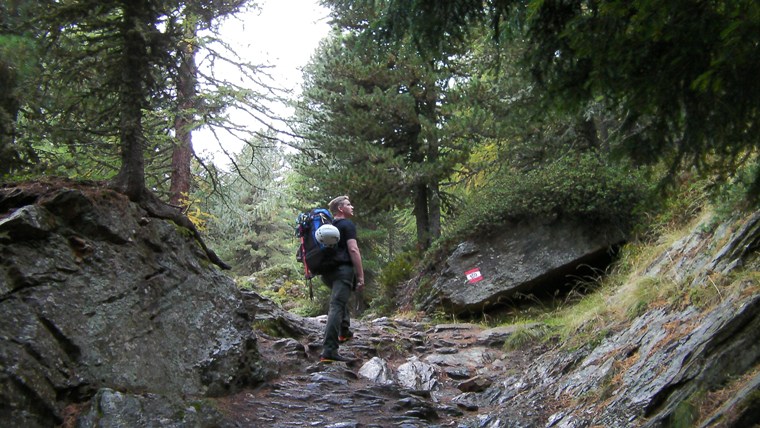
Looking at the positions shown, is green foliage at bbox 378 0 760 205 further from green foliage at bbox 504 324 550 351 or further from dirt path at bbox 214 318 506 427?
green foliage at bbox 504 324 550 351

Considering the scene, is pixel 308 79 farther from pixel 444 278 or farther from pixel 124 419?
pixel 124 419

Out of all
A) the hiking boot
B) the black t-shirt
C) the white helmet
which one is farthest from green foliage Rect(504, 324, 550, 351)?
the white helmet

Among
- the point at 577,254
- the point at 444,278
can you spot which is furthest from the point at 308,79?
the point at 577,254

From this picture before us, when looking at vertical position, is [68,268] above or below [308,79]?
below

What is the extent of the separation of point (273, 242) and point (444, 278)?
61.9ft

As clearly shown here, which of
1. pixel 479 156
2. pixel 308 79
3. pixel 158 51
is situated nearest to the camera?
pixel 158 51

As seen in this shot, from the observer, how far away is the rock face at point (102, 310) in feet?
13.1

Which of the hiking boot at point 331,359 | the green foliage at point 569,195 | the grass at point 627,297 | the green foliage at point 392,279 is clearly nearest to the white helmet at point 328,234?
the hiking boot at point 331,359

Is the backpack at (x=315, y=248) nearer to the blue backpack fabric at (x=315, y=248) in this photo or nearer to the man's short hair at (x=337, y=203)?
the blue backpack fabric at (x=315, y=248)

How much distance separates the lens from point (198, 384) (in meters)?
5.12

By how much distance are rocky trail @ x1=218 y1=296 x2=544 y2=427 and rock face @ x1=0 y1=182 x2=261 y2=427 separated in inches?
20.1

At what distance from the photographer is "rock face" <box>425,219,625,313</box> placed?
10.4m

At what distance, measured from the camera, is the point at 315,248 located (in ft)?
23.9

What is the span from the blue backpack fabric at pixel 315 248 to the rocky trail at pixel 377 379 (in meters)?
1.18
